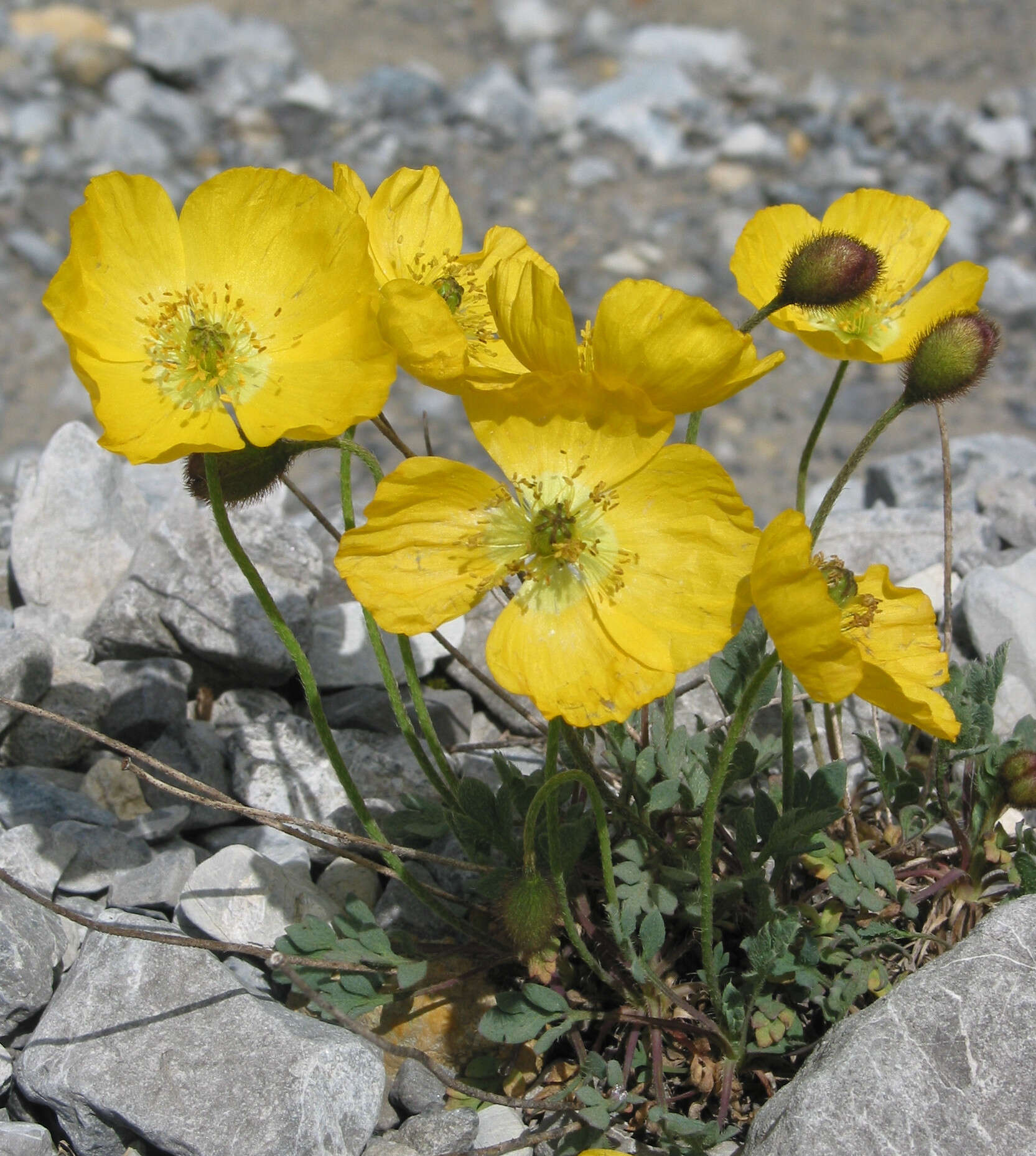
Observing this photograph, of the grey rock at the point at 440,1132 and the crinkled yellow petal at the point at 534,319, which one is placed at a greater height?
the crinkled yellow petal at the point at 534,319

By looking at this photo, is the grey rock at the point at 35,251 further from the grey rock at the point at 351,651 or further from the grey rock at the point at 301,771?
the grey rock at the point at 301,771

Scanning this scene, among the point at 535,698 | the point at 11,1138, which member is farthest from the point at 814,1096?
the point at 11,1138

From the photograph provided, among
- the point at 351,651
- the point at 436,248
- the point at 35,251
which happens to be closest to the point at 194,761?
the point at 351,651

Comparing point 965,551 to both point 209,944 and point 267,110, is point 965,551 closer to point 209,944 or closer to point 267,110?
point 209,944

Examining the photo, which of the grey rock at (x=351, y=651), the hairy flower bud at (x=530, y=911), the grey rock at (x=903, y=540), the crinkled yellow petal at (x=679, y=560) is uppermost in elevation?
the crinkled yellow petal at (x=679, y=560)

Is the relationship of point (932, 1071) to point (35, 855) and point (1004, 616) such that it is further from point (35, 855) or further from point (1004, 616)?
point (35, 855)

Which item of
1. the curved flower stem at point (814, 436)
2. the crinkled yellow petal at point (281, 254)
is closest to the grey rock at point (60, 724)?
the crinkled yellow petal at point (281, 254)

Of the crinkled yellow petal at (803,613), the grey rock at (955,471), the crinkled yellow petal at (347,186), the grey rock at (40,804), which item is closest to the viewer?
the crinkled yellow petal at (803,613)
